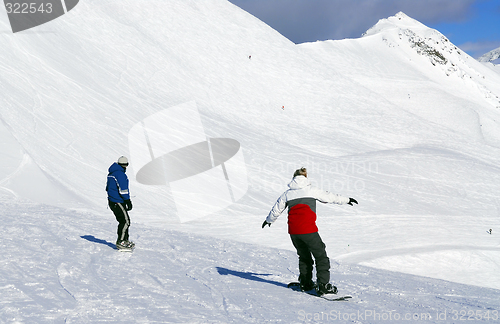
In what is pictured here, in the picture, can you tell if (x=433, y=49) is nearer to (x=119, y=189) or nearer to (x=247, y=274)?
(x=247, y=274)

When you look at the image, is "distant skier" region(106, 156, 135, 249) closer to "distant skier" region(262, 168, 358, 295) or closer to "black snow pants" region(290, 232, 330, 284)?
"distant skier" region(262, 168, 358, 295)

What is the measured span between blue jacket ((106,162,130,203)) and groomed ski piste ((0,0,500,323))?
323mm

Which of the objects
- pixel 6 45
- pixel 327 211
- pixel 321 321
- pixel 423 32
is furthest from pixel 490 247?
pixel 423 32

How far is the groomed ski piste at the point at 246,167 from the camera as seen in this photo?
5.25 meters

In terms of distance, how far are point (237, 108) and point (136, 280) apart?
2385cm

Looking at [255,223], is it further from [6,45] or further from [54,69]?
[6,45]

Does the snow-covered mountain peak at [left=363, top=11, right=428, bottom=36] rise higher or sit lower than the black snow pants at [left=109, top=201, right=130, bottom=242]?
higher

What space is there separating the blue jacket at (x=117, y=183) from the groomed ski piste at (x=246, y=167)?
0.32 m

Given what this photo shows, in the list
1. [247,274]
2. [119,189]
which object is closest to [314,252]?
[247,274]

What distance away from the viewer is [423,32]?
50.4 meters

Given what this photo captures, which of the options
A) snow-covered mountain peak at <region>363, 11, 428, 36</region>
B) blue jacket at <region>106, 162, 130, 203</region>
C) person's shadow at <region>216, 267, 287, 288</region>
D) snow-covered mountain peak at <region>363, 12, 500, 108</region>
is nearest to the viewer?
person's shadow at <region>216, 267, 287, 288</region>

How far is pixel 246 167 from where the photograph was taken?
1989 centimetres

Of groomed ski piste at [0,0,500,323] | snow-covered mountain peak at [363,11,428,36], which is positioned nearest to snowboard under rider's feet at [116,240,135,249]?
groomed ski piste at [0,0,500,323]

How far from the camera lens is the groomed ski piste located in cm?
525
